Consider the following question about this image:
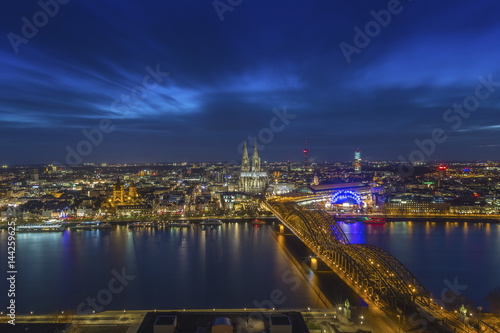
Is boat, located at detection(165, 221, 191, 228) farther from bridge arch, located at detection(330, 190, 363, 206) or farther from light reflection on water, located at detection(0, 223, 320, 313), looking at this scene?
bridge arch, located at detection(330, 190, 363, 206)

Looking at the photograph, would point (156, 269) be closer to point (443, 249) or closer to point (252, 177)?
point (443, 249)

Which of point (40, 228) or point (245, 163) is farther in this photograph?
point (245, 163)

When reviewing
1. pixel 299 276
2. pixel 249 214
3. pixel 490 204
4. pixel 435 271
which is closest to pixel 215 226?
pixel 249 214

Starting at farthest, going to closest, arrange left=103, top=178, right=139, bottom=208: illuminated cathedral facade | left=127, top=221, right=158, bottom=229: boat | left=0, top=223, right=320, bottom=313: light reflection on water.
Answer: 1. left=103, top=178, right=139, bottom=208: illuminated cathedral facade
2. left=127, top=221, right=158, bottom=229: boat
3. left=0, top=223, right=320, bottom=313: light reflection on water

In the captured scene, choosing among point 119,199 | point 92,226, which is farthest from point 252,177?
point 92,226

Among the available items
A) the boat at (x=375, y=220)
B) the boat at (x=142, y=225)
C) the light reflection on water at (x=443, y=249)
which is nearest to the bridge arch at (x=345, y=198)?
the boat at (x=375, y=220)

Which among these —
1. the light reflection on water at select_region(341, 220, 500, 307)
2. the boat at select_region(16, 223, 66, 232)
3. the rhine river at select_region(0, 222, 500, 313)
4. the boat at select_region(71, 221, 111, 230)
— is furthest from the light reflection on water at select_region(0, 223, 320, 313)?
the light reflection on water at select_region(341, 220, 500, 307)
